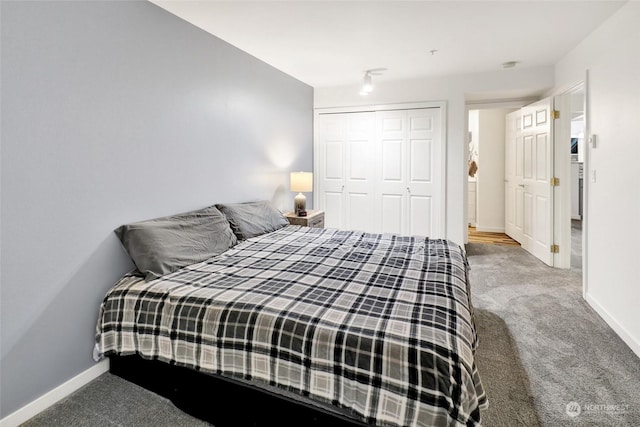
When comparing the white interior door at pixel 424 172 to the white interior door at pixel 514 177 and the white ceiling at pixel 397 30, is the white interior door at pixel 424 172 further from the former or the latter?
the white interior door at pixel 514 177

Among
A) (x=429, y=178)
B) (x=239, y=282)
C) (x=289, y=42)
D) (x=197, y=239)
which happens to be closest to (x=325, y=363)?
(x=239, y=282)

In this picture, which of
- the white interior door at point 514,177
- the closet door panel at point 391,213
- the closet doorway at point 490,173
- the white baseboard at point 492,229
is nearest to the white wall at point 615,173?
the white interior door at point 514,177

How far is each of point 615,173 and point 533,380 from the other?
5.57 ft

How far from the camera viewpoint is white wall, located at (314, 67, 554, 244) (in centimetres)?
429

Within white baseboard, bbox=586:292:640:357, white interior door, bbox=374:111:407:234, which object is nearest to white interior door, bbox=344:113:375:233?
white interior door, bbox=374:111:407:234

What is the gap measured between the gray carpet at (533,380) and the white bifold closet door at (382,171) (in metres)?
1.84

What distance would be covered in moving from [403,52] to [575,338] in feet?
9.44

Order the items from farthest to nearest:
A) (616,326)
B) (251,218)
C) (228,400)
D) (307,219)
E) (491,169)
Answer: (491,169), (307,219), (251,218), (616,326), (228,400)

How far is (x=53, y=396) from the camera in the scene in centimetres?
183

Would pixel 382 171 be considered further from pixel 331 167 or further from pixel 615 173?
pixel 615 173

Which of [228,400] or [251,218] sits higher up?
[251,218]

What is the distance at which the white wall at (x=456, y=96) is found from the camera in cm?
429

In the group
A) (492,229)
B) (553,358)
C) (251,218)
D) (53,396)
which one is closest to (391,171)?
(251,218)

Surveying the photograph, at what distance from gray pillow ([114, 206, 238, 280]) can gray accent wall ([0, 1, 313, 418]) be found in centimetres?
15
